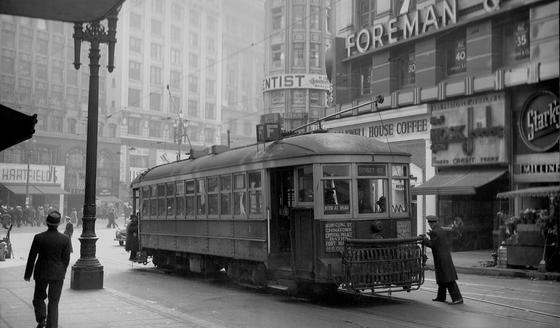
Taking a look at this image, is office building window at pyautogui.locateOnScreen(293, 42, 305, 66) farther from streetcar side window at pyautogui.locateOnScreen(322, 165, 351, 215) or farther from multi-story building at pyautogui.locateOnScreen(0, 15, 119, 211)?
streetcar side window at pyautogui.locateOnScreen(322, 165, 351, 215)

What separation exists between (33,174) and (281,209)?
3693 cm

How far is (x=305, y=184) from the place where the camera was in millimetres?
11758

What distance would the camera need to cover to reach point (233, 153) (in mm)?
14312

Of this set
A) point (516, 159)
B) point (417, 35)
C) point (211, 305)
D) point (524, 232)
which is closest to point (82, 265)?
point (211, 305)

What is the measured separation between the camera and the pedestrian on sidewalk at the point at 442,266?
1104cm

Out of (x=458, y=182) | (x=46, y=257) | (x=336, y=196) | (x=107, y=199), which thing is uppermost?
(x=107, y=199)

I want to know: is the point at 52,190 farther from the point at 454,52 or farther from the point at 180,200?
the point at 180,200

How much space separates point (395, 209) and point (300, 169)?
1.87 metres

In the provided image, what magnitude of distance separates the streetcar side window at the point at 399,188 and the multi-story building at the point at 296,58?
1419 inches

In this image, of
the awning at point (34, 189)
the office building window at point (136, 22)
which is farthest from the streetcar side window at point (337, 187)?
the office building window at point (136, 22)

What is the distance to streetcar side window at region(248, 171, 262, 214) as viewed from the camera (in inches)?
499

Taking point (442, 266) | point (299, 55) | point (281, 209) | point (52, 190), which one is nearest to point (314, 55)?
point (299, 55)

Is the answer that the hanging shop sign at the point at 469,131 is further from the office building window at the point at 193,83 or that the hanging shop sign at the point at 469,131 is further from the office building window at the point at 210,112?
the office building window at the point at 210,112

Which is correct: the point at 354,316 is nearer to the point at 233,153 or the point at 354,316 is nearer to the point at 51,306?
the point at 51,306
